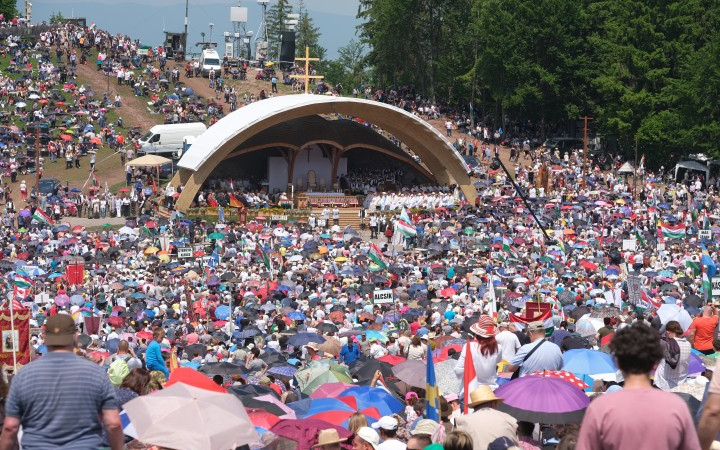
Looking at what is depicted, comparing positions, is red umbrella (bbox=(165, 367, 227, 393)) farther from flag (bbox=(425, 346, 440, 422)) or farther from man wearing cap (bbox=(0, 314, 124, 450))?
man wearing cap (bbox=(0, 314, 124, 450))

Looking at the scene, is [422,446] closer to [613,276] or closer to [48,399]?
[48,399]

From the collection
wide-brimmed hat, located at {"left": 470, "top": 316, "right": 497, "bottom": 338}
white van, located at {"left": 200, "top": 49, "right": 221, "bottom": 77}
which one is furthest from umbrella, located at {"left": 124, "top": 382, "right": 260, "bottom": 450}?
white van, located at {"left": 200, "top": 49, "right": 221, "bottom": 77}

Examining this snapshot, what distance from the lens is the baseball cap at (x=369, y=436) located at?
834 centimetres

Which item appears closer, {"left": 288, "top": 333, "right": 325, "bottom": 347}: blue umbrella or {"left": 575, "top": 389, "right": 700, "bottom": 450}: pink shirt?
{"left": 575, "top": 389, "right": 700, "bottom": 450}: pink shirt

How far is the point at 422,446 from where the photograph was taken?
805 centimetres

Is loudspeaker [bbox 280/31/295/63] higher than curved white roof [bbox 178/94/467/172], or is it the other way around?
loudspeaker [bbox 280/31/295/63]

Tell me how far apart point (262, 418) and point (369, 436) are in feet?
7.02

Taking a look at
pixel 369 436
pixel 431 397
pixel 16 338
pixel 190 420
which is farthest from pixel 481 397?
pixel 16 338

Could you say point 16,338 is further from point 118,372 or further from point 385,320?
point 385,320

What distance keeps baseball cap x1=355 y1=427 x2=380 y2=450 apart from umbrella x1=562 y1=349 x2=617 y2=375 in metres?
3.81

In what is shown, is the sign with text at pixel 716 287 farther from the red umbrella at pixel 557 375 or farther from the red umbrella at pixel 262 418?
the red umbrella at pixel 262 418

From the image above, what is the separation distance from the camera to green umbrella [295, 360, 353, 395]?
43.5ft

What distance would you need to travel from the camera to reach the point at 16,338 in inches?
510

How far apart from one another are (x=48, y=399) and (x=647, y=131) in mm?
48973
